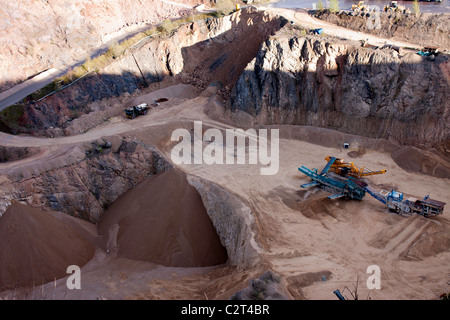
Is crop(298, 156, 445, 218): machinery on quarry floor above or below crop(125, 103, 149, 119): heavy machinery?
below

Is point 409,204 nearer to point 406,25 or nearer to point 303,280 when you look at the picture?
point 303,280

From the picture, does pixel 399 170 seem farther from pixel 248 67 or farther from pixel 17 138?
pixel 17 138

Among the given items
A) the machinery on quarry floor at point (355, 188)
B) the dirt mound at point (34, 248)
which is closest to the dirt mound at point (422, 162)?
the machinery on quarry floor at point (355, 188)

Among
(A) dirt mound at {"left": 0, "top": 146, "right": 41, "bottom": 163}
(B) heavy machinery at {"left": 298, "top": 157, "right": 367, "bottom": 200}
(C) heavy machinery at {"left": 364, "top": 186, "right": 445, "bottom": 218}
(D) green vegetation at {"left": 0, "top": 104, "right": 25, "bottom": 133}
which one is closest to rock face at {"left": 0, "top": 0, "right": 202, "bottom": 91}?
(D) green vegetation at {"left": 0, "top": 104, "right": 25, "bottom": 133}

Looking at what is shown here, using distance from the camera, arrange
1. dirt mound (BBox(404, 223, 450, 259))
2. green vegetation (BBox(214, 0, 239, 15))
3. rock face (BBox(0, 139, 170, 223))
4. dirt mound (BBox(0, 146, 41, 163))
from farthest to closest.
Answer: green vegetation (BBox(214, 0, 239, 15))
dirt mound (BBox(0, 146, 41, 163))
rock face (BBox(0, 139, 170, 223))
dirt mound (BBox(404, 223, 450, 259))

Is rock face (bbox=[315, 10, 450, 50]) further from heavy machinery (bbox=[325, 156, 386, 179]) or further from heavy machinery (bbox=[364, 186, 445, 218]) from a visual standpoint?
heavy machinery (bbox=[364, 186, 445, 218])

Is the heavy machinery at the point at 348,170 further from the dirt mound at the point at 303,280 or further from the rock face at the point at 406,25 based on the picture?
the rock face at the point at 406,25
